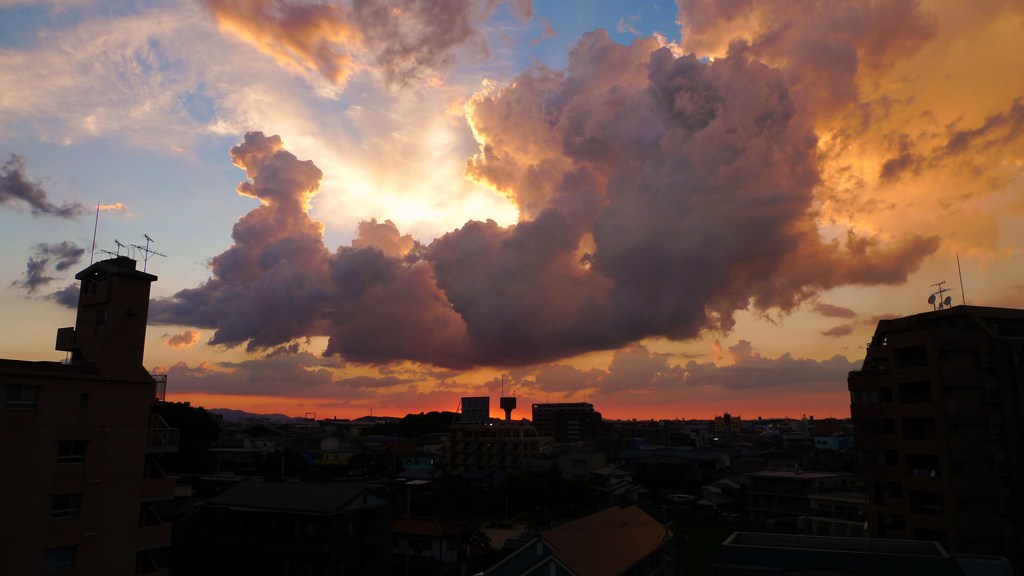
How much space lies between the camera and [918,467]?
39.1 metres

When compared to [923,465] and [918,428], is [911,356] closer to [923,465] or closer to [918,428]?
[918,428]

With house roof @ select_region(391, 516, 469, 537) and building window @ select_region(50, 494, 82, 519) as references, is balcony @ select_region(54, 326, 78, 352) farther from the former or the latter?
house roof @ select_region(391, 516, 469, 537)

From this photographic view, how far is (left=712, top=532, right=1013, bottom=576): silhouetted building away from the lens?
26141 mm

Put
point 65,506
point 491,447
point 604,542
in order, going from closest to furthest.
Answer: point 65,506
point 604,542
point 491,447

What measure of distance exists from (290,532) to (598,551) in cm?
2089

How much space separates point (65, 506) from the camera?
86.9 feet

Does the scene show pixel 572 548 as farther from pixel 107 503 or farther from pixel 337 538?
pixel 107 503

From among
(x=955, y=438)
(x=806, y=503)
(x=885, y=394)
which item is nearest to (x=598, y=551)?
(x=885, y=394)

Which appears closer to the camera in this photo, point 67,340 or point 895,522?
point 67,340

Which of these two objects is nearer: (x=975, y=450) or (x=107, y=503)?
(x=107, y=503)

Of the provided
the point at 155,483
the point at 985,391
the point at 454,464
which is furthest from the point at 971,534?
the point at 454,464

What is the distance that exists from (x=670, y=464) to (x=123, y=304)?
96779mm

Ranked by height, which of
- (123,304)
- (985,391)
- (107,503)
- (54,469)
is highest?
(123,304)

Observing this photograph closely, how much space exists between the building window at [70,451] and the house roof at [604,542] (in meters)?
23.7
